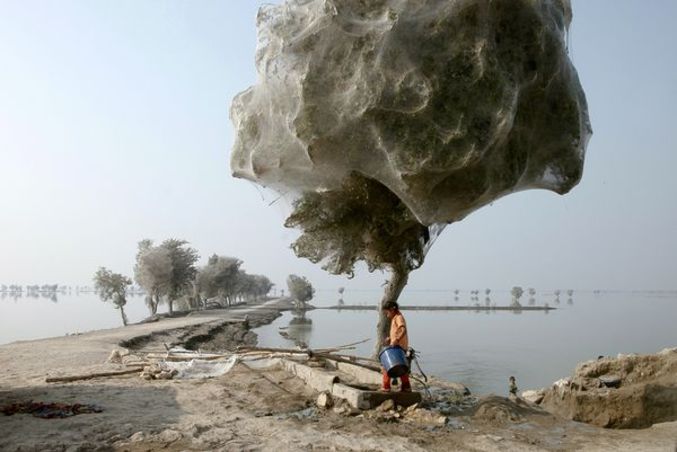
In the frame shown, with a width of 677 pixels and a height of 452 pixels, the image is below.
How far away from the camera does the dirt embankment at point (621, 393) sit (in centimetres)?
970

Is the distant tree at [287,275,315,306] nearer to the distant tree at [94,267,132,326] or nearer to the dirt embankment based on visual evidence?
the distant tree at [94,267,132,326]

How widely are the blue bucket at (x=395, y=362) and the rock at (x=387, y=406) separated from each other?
0.41m

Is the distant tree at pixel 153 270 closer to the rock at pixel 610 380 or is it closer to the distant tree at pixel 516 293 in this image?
the rock at pixel 610 380

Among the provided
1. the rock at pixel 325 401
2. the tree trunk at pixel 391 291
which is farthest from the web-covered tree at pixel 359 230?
the rock at pixel 325 401

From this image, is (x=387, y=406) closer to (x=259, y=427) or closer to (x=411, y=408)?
(x=411, y=408)

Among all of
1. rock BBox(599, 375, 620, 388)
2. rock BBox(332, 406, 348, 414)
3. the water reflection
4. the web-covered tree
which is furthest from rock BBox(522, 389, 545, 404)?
the water reflection

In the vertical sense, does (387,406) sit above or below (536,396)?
above

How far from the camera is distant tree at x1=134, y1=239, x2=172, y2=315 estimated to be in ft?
167

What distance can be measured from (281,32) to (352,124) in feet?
6.25

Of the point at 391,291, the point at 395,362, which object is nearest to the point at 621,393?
the point at 395,362

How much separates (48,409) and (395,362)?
5398mm

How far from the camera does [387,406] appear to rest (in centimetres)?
848

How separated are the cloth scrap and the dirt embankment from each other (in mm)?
8626

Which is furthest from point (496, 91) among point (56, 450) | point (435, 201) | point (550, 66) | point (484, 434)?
point (56, 450)
